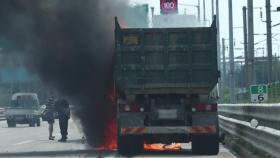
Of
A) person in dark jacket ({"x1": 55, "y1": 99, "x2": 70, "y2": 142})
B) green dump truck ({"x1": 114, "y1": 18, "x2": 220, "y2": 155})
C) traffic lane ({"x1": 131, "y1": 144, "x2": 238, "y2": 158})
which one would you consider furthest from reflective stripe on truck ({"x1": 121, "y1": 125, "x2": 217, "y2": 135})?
person in dark jacket ({"x1": 55, "y1": 99, "x2": 70, "y2": 142})

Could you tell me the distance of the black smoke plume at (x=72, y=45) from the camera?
863 inches

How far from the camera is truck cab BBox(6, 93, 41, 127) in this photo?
4778cm

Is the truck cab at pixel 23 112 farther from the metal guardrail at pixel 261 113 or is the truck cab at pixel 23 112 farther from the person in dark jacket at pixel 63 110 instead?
the metal guardrail at pixel 261 113

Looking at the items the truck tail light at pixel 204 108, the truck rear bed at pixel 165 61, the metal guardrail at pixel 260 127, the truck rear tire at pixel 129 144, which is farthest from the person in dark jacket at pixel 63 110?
the truck tail light at pixel 204 108

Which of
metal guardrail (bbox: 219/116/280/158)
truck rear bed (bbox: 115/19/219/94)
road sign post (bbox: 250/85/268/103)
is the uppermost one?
truck rear bed (bbox: 115/19/219/94)

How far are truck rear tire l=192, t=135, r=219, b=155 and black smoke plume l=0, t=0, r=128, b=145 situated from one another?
2.99m

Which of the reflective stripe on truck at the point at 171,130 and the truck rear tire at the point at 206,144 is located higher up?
the reflective stripe on truck at the point at 171,130

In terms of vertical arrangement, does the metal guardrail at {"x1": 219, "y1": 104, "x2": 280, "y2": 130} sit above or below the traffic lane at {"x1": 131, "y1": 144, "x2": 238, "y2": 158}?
above

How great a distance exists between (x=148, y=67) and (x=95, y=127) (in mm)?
3846

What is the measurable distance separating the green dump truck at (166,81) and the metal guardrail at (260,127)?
103 centimetres

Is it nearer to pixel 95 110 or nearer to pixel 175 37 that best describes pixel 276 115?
pixel 175 37

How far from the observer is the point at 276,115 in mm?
13727

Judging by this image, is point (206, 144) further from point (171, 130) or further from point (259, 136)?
point (259, 136)

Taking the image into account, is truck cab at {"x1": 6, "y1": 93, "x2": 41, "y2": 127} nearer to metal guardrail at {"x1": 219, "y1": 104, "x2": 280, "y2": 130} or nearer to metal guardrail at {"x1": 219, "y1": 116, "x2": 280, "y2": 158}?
metal guardrail at {"x1": 219, "y1": 104, "x2": 280, "y2": 130}
